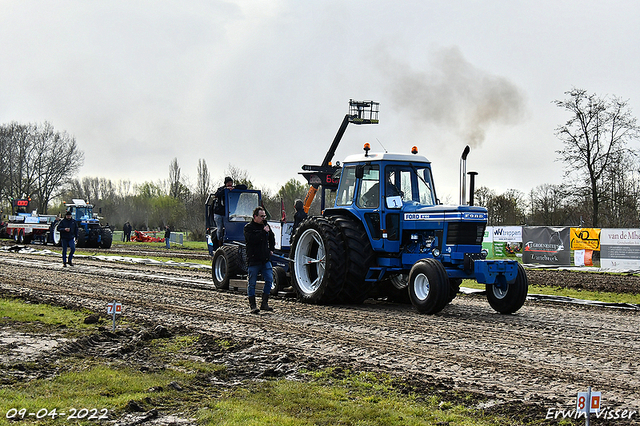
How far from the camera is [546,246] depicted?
25953mm

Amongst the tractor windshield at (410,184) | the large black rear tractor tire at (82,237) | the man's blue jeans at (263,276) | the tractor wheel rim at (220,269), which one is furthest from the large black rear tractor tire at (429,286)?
the large black rear tractor tire at (82,237)

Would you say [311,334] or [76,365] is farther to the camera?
[311,334]

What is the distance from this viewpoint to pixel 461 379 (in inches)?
250

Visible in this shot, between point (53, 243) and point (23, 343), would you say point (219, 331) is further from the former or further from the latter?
point (53, 243)

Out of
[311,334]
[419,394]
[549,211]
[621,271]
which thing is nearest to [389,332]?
[311,334]

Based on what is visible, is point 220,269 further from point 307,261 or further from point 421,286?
point 421,286

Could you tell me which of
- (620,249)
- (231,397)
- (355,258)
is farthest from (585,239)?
(231,397)

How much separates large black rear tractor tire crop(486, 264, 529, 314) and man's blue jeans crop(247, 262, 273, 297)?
393cm

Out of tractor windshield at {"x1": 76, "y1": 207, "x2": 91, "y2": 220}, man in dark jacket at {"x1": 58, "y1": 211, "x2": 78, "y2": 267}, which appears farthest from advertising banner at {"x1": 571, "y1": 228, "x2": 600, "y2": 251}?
tractor windshield at {"x1": 76, "y1": 207, "x2": 91, "y2": 220}

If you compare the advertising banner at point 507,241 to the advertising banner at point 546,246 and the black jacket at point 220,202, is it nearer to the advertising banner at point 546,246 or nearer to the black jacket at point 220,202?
the advertising banner at point 546,246

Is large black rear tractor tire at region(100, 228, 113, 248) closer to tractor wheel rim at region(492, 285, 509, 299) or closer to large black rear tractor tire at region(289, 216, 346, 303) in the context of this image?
large black rear tractor tire at region(289, 216, 346, 303)

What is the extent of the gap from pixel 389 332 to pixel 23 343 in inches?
185

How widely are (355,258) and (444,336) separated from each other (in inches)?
130

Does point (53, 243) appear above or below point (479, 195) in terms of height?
below
